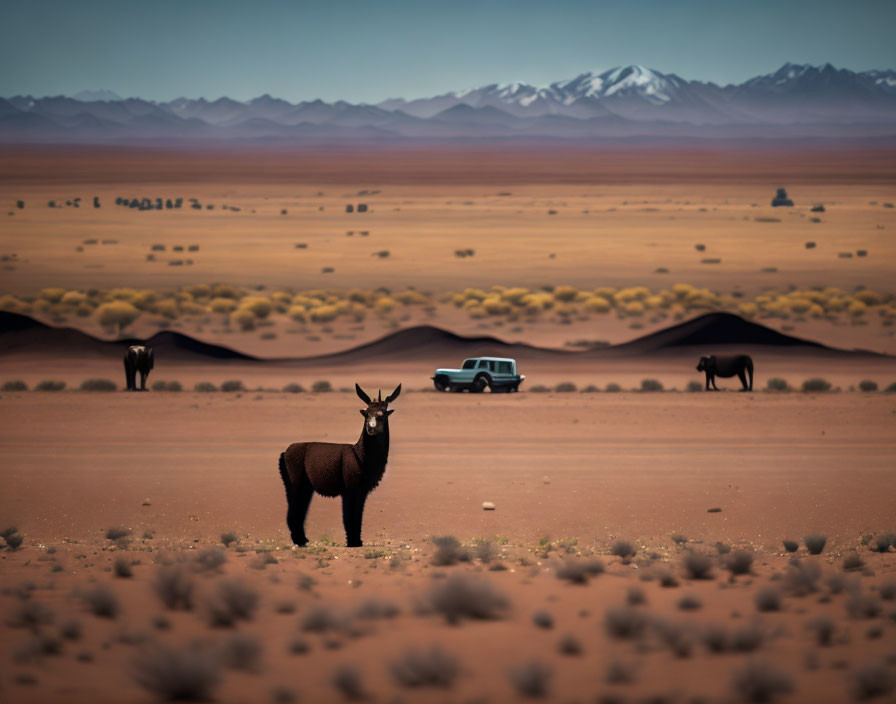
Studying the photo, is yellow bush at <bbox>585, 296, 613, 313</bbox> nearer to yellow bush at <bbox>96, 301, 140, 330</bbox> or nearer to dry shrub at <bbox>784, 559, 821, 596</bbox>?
yellow bush at <bbox>96, 301, 140, 330</bbox>

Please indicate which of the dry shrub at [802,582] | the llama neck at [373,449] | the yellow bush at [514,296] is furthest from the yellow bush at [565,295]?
the dry shrub at [802,582]

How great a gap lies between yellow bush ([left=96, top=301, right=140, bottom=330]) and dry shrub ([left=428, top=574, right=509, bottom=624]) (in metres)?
38.5

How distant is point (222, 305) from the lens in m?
51.7

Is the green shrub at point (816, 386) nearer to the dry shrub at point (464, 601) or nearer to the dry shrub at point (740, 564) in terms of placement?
the dry shrub at point (740, 564)

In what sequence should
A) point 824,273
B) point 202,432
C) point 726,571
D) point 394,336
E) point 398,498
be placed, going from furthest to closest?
point 824,273 → point 394,336 → point 202,432 → point 398,498 → point 726,571

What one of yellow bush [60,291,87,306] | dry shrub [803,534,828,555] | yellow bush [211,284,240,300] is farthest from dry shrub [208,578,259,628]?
yellow bush [211,284,240,300]

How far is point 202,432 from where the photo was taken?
24266 millimetres

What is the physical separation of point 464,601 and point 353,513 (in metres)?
3.75

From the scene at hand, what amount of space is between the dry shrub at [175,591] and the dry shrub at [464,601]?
76.4 inches

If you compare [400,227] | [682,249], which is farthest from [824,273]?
[400,227]

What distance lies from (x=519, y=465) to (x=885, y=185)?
14762 cm

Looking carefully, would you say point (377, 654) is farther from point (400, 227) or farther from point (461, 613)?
point (400, 227)

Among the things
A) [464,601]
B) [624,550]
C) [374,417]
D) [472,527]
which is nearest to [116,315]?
[472,527]

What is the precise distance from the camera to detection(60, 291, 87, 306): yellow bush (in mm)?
51281
